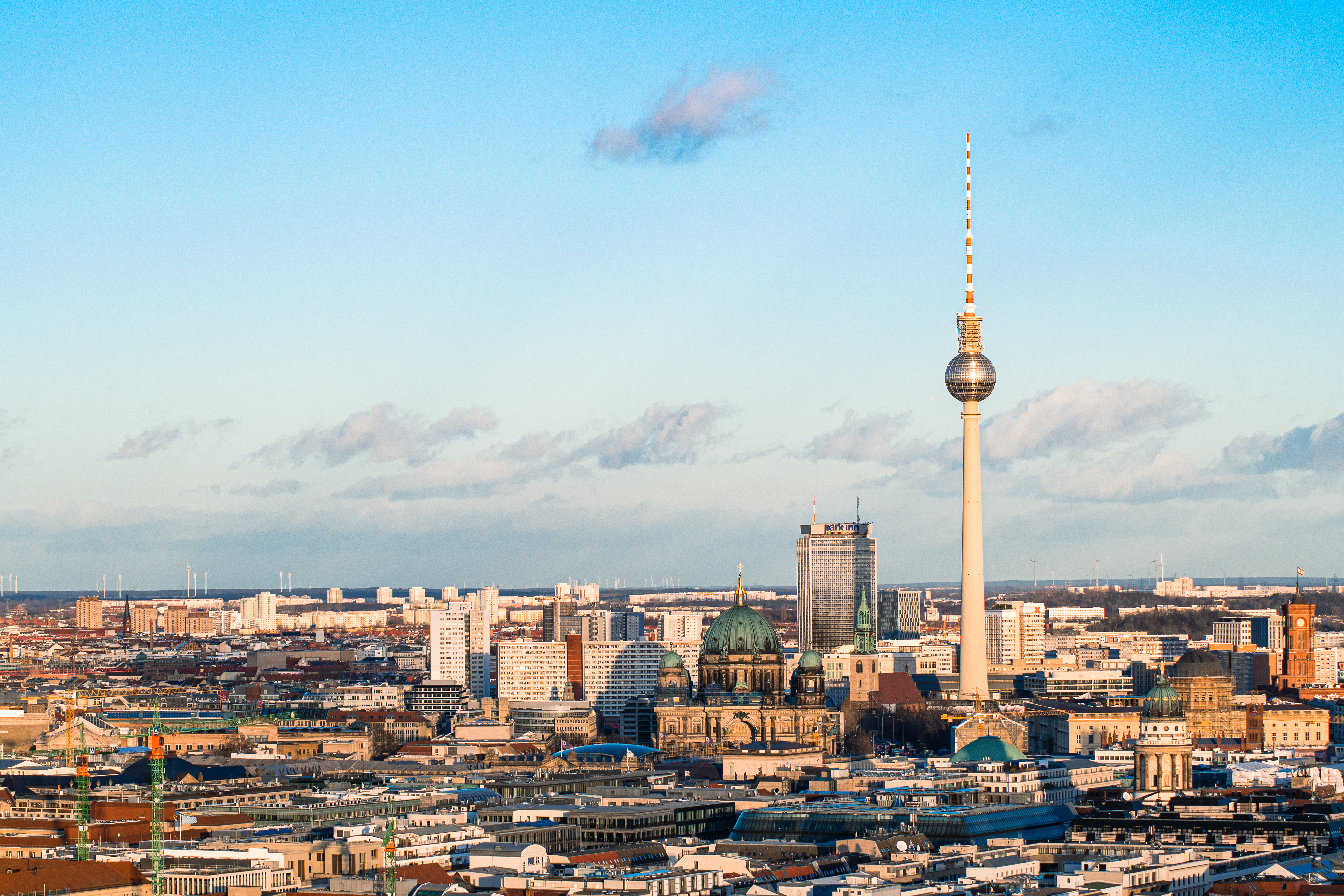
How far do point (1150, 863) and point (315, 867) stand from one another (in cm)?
3034

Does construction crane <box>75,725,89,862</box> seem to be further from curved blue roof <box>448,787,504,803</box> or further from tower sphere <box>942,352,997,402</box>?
tower sphere <box>942,352,997,402</box>

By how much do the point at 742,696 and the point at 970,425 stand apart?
22.4 metres

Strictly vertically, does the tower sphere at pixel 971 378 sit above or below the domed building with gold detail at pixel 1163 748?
above

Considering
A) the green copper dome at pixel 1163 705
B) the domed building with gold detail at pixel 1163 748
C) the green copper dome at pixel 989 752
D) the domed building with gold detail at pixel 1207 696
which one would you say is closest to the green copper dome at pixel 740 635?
the domed building with gold detail at pixel 1207 696

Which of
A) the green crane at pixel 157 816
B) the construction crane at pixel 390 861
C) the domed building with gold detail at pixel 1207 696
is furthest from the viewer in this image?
the domed building with gold detail at pixel 1207 696

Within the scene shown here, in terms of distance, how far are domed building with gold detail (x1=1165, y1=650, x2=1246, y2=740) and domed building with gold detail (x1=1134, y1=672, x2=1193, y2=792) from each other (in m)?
31.9

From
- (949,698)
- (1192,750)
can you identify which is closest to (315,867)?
(1192,750)

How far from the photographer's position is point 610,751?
527 feet

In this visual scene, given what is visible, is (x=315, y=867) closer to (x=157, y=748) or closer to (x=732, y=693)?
A: (x=157, y=748)

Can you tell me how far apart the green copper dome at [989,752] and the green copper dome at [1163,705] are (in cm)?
684

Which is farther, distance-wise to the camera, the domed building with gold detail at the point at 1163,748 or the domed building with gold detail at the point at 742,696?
the domed building with gold detail at the point at 742,696

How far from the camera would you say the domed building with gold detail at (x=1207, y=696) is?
177 meters

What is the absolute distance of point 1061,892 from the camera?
88.8 meters

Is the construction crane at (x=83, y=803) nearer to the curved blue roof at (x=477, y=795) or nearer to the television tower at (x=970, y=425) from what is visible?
the curved blue roof at (x=477, y=795)
